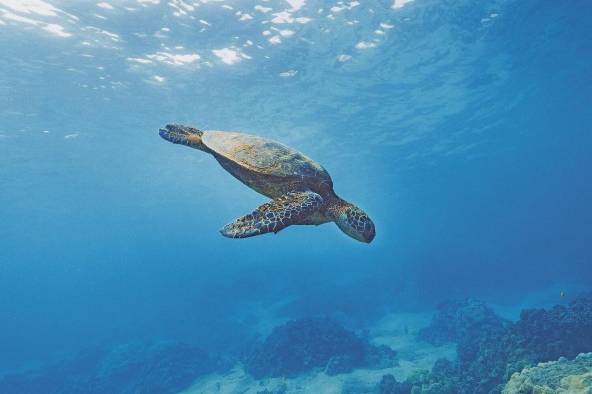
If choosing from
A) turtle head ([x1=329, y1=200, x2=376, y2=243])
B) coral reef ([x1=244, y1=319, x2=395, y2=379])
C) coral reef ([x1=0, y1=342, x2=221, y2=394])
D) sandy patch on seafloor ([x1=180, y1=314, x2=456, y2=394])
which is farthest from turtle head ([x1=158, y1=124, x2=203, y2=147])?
coral reef ([x1=0, y1=342, x2=221, y2=394])

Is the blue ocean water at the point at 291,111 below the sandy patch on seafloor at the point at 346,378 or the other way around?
the other way around

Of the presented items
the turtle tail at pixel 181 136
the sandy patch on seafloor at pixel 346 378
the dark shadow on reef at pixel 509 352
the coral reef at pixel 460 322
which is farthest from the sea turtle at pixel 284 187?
the coral reef at pixel 460 322

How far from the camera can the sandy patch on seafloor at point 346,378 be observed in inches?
528

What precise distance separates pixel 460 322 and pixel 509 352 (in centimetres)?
894

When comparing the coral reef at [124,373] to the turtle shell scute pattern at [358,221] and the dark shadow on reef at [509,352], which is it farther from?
the turtle shell scute pattern at [358,221]

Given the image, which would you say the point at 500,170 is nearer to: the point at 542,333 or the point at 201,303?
the point at 201,303

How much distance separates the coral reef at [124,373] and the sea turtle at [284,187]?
1730cm

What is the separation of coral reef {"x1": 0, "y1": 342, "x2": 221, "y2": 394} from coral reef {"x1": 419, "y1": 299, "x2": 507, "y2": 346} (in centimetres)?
1235

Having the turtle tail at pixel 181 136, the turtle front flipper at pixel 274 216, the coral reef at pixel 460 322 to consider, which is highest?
the coral reef at pixel 460 322

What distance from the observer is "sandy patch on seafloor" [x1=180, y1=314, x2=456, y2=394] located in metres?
13.4

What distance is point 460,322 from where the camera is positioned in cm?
1848

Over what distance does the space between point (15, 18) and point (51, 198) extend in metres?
38.8

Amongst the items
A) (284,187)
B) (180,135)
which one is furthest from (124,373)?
(284,187)

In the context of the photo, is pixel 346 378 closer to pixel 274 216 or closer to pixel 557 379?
pixel 557 379
